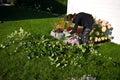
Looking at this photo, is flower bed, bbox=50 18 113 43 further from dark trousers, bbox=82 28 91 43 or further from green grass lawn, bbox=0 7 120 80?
green grass lawn, bbox=0 7 120 80

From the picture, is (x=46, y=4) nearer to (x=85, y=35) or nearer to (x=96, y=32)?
(x=96, y=32)

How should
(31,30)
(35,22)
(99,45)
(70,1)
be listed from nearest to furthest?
(99,45) < (31,30) < (70,1) < (35,22)

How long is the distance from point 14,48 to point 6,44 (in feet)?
1.91

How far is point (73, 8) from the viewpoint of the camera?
635 inches

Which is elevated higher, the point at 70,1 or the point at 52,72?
the point at 70,1

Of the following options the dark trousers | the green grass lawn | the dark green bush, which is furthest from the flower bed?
the dark green bush

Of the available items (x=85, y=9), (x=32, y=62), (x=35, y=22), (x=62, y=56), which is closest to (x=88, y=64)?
(x=62, y=56)

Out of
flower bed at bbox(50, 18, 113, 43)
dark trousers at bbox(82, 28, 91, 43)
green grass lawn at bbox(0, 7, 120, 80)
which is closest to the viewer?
green grass lawn at bbox(0, 7, 120, 80)

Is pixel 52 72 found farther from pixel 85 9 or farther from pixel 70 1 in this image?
pixel 70 1

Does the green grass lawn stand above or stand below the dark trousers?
below

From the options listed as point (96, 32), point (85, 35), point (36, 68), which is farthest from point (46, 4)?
point (36, 68)

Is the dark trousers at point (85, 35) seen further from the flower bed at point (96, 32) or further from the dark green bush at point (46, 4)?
the dark green bush at point (46, 4)

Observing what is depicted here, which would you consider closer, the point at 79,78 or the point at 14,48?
the point at 79,78

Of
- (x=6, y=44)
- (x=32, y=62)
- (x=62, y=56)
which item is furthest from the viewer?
(x=6, y=44)
